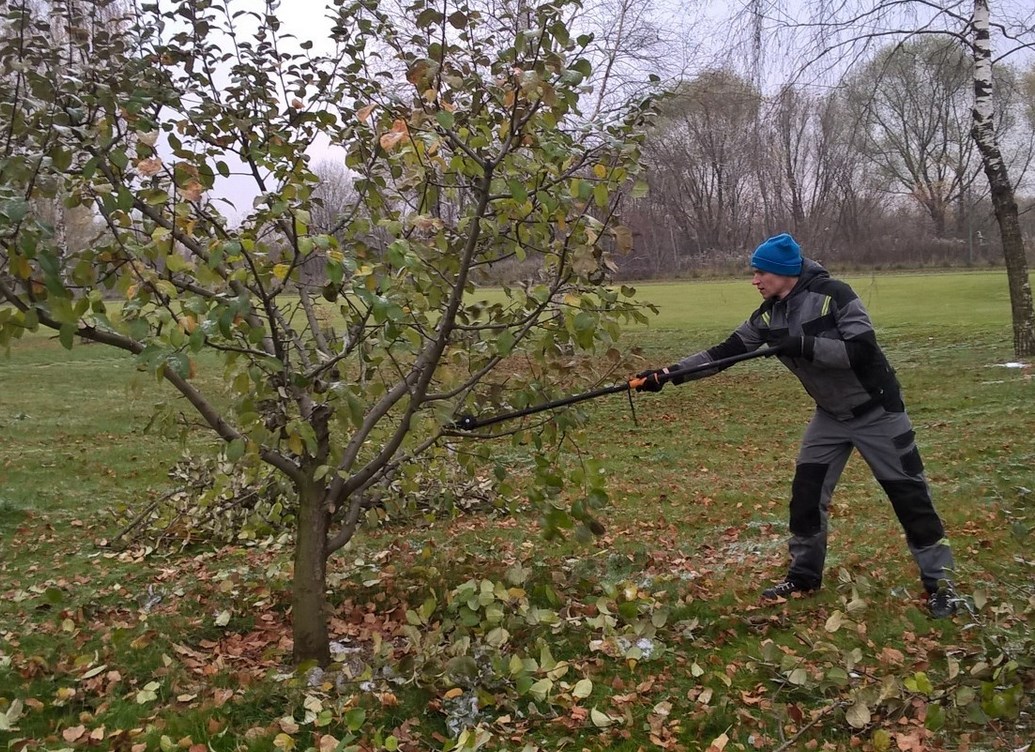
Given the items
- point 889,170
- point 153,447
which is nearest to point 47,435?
point 153,447

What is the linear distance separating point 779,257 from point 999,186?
10.1m

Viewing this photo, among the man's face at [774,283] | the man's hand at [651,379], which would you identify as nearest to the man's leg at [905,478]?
the man's face at [774,283]

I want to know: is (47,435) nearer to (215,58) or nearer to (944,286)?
(215,58)

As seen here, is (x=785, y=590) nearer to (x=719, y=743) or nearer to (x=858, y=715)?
(x=858, y=715)

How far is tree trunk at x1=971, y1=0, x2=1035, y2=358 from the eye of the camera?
11.5 m

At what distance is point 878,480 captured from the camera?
399 cm

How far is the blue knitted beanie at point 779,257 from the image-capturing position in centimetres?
402

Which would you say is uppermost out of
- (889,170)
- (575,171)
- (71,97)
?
(889,170)

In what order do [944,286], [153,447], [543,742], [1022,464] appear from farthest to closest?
1. [944,286]
2. [153,447]
3. [1022,464]
4. [543,742]

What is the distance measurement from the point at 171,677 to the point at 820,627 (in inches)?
116

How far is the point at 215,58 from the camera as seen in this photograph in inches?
155

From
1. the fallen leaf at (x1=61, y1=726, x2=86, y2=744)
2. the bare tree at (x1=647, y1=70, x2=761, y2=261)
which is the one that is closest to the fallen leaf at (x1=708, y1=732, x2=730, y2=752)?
the fallen leaf at (x1=61, y1=726, x2=86, y2=744)

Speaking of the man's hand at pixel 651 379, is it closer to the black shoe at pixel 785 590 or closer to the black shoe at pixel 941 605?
the black shoe at pixel 785 590

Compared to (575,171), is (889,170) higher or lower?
higher
